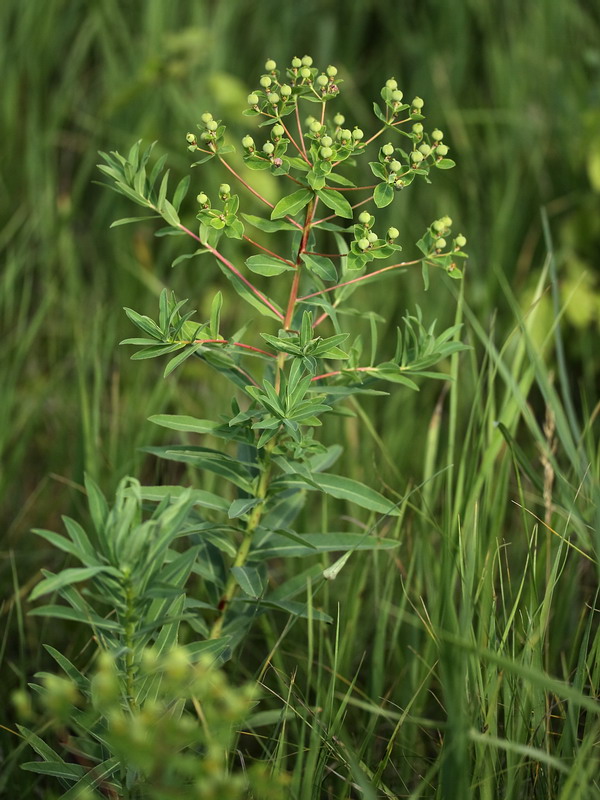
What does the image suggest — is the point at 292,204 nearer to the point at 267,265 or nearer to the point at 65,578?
the point at 267,265

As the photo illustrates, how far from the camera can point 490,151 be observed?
9.03 feet

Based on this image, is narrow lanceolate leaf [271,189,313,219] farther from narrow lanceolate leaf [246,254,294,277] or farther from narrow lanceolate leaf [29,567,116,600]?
narrow lanceolate leaf [29,567,116,600]

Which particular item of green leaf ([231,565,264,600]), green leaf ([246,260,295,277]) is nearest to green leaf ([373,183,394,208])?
green leaf ([246,260,295,277])

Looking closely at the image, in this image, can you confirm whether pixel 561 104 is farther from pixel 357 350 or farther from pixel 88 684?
pixel 88 684

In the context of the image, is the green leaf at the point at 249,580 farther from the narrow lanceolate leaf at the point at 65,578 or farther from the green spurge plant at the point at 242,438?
the narrow lanceolate leaf at the point at 65,578

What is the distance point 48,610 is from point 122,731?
301 millimetres

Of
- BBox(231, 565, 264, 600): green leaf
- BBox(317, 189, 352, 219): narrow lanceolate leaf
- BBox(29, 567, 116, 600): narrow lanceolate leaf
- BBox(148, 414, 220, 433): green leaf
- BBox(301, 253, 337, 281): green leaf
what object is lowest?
BBox(231, 565, 264, 600): green leaf

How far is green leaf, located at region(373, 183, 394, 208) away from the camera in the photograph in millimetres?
1066

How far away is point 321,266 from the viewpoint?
112 cm

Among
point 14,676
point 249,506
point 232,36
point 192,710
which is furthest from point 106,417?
point 232,36

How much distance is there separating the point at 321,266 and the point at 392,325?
55.0 inches

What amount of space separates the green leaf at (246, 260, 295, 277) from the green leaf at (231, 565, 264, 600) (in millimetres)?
415

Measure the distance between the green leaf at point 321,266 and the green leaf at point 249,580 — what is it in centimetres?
43

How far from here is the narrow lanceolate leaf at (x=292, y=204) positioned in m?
1.07
